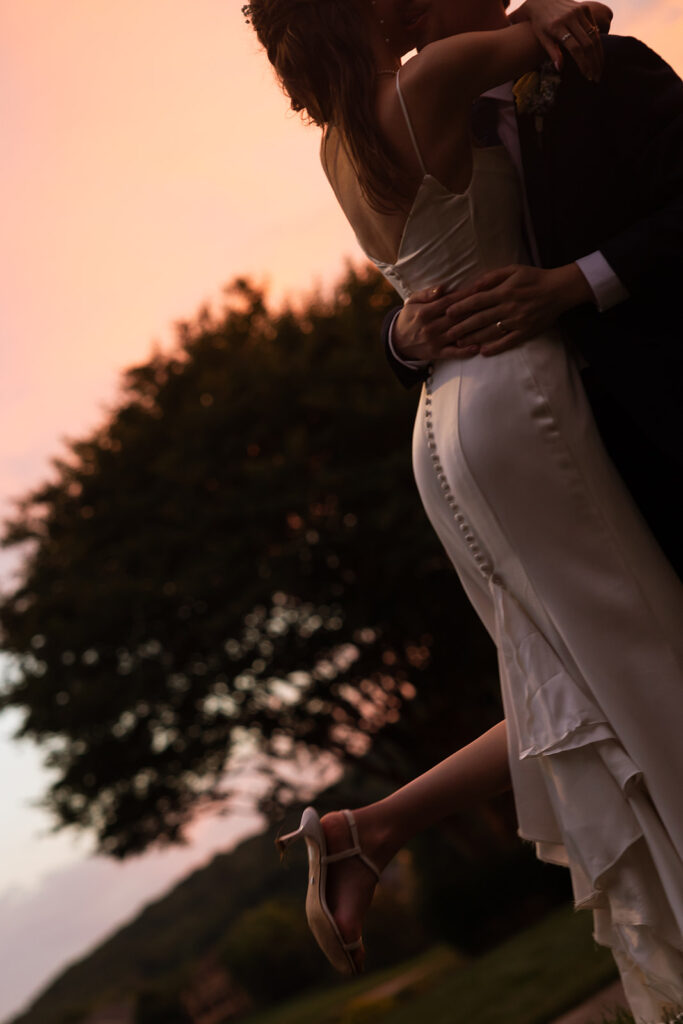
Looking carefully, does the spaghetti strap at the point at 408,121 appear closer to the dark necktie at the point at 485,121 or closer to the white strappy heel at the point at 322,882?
the dark necktie at the point at 485,121

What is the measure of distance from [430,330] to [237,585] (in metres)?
12.2

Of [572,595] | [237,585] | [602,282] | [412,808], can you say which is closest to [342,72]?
[602,282]

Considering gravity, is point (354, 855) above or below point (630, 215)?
below

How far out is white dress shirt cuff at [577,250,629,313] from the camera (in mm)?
2041

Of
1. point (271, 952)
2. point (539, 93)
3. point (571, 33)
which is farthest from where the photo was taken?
point (271, 952)

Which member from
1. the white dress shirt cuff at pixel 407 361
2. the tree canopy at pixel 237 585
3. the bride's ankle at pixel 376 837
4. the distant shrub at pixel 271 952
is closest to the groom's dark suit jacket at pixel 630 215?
the white dress shirt cuff at pixel 407 361

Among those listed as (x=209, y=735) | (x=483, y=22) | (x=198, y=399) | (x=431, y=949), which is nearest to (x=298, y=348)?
(x=198, y=399)

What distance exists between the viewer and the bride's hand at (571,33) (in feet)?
6.63

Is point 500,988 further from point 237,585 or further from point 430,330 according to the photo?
point 430,330

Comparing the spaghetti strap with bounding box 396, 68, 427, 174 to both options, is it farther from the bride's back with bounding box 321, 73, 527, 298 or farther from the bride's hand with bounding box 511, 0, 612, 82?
the bride's hand with bounding box 511, 0, 612, 82

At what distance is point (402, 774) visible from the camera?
55.6ft

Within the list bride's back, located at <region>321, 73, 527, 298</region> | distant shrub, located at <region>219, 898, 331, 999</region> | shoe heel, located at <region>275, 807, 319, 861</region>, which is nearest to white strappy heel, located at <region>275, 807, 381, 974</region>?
shoe heel, located at <region>275, 807, 319, 861</region>

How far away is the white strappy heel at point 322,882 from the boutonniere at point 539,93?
1.60 meters

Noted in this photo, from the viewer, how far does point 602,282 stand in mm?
2045
